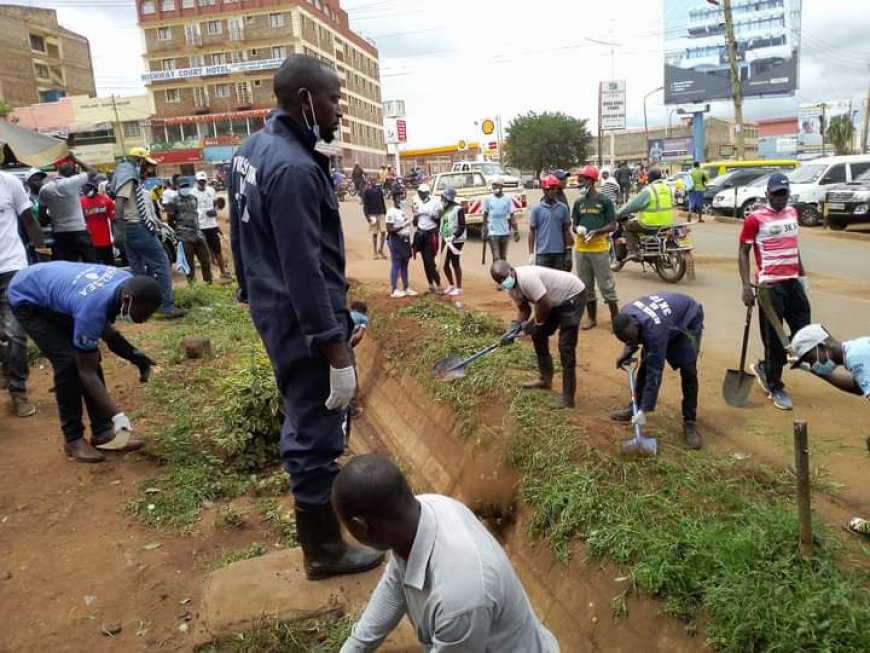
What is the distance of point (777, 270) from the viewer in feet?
17.5

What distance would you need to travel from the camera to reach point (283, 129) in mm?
2689

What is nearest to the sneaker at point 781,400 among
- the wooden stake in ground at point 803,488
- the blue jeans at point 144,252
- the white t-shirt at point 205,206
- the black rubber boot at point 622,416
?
the black rubber boot at point 622,416

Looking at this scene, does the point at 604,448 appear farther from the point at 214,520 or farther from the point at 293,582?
the point at 214,520

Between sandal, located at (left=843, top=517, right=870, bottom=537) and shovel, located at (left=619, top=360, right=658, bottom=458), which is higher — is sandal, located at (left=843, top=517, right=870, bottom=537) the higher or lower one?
the lower one

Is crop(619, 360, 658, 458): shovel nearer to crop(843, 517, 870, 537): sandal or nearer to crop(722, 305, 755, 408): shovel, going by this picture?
crop(843, 517, 870, 537): sandal

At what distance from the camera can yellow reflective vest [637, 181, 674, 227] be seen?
10.4 meters

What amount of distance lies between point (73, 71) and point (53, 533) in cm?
7232

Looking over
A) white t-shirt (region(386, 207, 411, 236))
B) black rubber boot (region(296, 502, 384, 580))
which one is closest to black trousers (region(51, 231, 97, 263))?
white t-shirt (region(386, 207, 411, 236))

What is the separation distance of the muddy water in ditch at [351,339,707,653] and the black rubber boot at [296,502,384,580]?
91cm

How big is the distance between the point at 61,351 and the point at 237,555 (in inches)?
77.3

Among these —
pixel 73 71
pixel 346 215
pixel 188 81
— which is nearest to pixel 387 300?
pixel 346 215

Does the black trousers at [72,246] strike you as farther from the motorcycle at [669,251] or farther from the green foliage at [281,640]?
the motorcycle at [669,251]

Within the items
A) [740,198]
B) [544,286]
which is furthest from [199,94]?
[544,286]

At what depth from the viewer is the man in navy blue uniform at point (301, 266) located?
8.24ft
